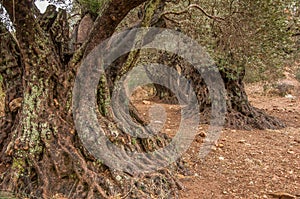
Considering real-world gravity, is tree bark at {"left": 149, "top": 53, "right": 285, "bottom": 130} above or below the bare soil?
above

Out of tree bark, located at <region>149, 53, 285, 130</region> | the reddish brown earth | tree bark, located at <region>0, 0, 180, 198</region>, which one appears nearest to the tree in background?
tree bark, located at <region>0, 0, 180, 198</region>

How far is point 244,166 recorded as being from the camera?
17.0ft

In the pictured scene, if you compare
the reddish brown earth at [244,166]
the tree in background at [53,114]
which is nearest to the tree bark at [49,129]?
the tree in background at [53,114]

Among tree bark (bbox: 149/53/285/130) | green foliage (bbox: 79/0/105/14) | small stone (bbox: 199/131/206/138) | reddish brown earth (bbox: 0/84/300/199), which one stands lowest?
reddish brown earth (bbox: 0/84/300/199)

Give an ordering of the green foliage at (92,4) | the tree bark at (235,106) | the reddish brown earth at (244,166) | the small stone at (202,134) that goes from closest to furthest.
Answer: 1. the reddish brown earth at (244,166)
2. the green foliage at (92,4)
3. the small stone at (202,134)
4. the tree bark at (235,106)

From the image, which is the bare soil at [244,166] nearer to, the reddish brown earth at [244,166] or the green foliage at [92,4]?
the reddish brown earth at [244,166]

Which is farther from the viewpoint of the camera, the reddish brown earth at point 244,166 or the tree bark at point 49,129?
the reddish brown earth at point 244,166

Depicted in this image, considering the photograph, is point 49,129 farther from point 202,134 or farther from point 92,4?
point 202,134

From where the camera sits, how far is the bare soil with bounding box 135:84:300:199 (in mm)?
4230

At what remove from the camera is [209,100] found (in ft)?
27.3

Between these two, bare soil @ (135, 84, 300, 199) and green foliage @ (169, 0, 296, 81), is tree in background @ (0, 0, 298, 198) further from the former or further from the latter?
bare soil @ (135, 84, 300, 199)

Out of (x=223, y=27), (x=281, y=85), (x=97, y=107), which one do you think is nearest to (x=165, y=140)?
(x=97, y=107)

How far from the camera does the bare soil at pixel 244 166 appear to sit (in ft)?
13.9

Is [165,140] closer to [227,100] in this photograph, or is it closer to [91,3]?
[91,3]
